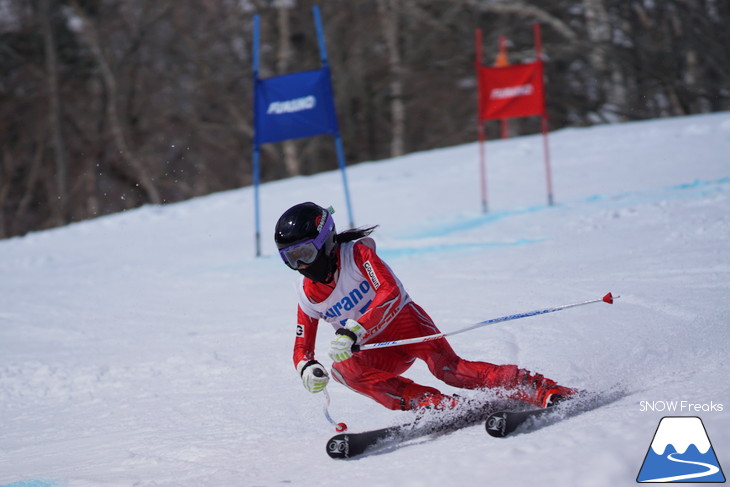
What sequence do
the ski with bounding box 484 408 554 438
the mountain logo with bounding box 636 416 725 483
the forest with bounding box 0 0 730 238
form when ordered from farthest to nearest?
the forest with bounding box 0 0 730 238 → the ski with bounding box 484 408 554 438 → the mountain logo with bounding box 636 416 725 483

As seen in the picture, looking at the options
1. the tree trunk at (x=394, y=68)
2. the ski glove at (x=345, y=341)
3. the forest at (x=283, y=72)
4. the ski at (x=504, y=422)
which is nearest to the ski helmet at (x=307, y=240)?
the ski glove at (x=345, y=341)

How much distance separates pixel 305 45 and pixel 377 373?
21.4 m

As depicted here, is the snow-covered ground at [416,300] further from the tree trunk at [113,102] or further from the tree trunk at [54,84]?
the tree trunk at [113,102]

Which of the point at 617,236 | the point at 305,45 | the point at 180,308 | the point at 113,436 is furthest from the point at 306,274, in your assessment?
the point at 305,45

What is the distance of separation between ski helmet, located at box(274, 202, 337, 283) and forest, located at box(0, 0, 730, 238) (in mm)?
15960

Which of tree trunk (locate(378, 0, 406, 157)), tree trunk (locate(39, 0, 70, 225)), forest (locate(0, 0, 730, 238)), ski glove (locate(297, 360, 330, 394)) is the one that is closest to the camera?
ski glove (locate(297, 360, 330, 394))

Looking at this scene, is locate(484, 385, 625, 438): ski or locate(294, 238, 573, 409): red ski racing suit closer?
locate(484, 385, 625, 438): ski

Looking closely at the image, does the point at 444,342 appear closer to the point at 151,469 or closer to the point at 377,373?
the point at 377,373

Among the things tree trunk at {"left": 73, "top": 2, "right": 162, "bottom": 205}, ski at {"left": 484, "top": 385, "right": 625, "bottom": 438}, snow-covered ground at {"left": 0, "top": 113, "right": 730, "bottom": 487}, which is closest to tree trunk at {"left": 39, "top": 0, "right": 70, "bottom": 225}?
tree trunk at {"left": 73, "top": 2, "right": 162, "bottom": 205}

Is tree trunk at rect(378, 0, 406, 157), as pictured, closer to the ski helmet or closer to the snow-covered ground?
the snow-covered ground

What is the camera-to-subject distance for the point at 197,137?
28328 mm

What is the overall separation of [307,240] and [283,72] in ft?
62.1

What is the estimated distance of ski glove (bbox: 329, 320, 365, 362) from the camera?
146 inches

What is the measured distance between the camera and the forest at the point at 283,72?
20.0 meters
